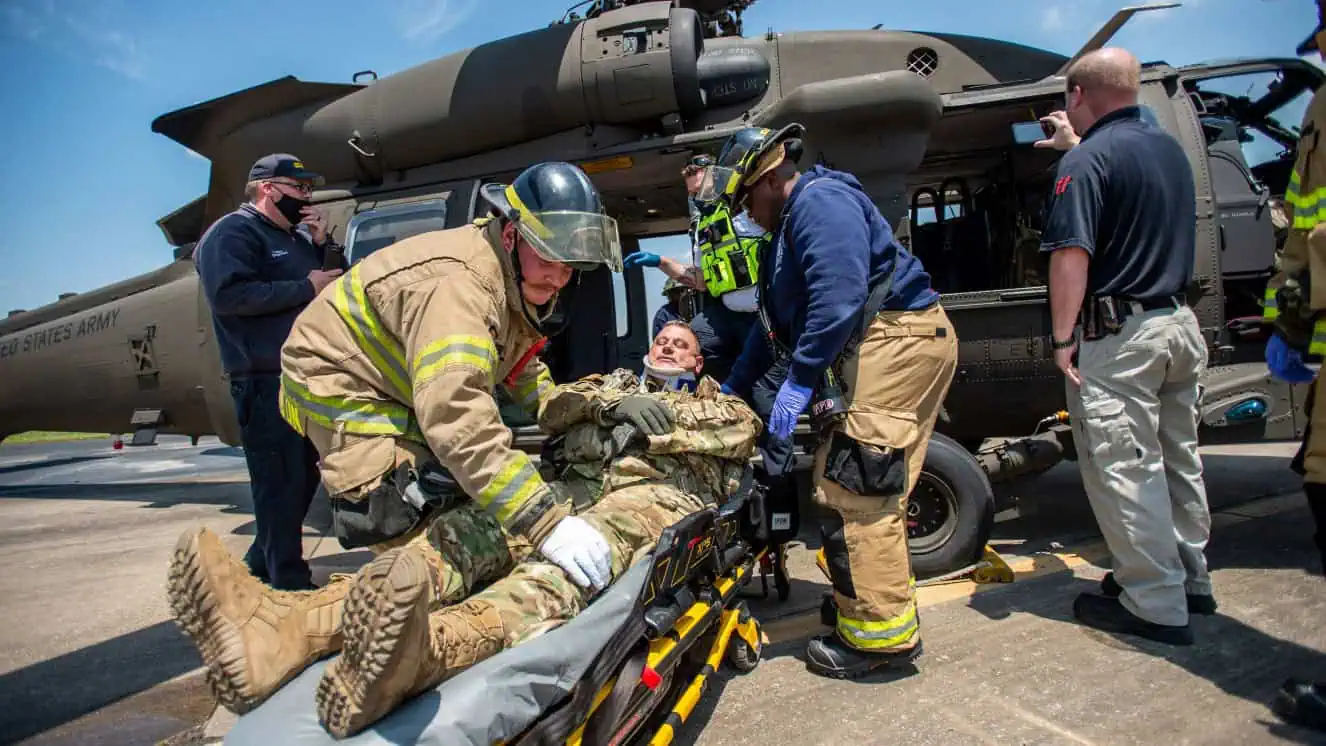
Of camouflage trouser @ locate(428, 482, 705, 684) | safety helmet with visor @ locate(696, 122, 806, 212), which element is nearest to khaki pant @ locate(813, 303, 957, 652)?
camouflage trouser @ locate(428, 482, 705, 684)

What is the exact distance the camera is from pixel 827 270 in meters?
2.50

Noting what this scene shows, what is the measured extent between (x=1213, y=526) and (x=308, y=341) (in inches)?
180

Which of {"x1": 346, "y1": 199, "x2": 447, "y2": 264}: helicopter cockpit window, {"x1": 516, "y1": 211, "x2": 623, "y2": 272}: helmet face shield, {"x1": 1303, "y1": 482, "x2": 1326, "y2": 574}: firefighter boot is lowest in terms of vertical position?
{"x1": 1303, "y1": 482, "x2": 1326, "y2": 574}: firefighter boot

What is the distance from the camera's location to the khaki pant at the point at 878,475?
8.24ft

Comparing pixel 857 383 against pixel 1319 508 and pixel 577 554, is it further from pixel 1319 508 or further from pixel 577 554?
pixel 1319 508

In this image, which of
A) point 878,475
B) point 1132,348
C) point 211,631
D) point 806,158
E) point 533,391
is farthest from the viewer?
point 806,158

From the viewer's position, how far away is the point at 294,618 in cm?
170

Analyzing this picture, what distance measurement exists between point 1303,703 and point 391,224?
476 centimetres

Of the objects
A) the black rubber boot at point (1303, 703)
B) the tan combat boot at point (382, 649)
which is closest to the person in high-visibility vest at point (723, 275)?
the black rubber boot at point (1303, 703)

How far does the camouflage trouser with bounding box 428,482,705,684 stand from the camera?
163 cm

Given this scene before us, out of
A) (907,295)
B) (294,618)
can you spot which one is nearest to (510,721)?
(294,618)

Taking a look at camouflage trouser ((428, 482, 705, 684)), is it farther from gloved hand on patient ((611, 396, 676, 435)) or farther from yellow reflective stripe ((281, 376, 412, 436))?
yellow reflective stripe ((281, 376, 412, 436))

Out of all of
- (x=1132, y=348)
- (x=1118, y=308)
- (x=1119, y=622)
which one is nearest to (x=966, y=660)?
(x=1119, y=622)

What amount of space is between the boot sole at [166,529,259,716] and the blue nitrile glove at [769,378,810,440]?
5.54ft
